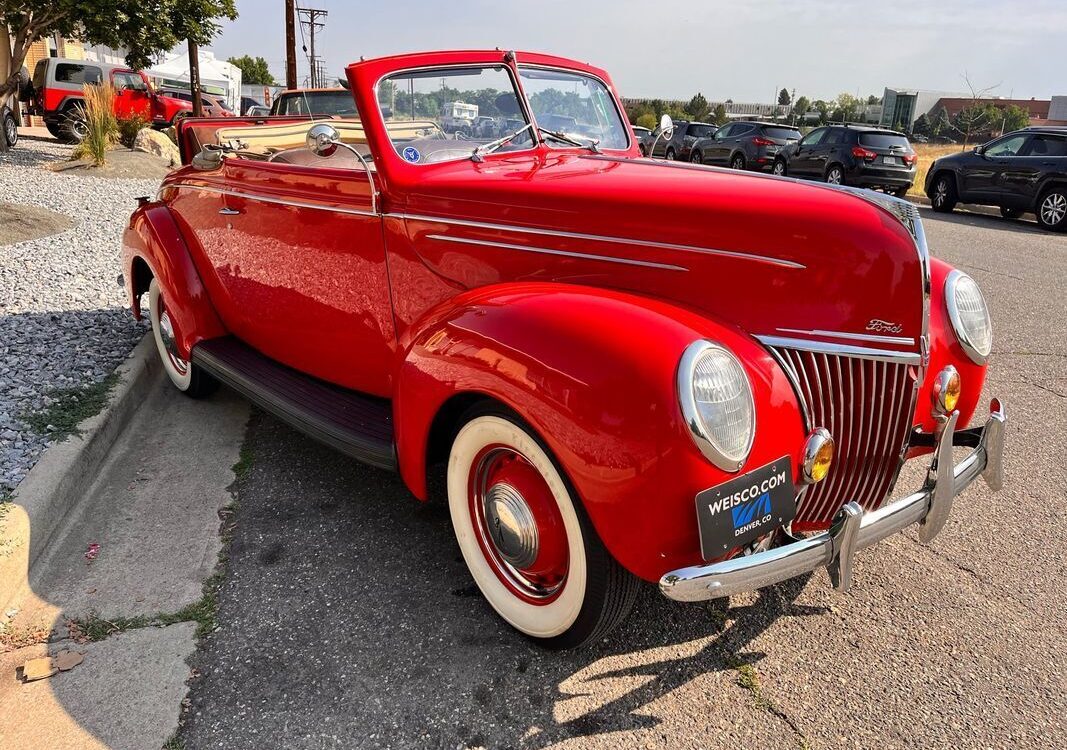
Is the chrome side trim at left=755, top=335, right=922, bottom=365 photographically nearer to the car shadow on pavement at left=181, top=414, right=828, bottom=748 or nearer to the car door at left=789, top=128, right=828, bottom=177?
the car shadow on pavement at left=181, top=414, right=828, bottom=748

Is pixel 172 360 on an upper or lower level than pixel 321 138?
lower

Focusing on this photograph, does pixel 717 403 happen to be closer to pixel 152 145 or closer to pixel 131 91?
pixel 152 145

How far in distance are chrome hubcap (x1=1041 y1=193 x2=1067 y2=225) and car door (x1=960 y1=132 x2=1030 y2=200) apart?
22.9 inches

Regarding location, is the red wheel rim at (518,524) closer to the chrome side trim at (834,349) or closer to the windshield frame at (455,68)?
the chrome side trim at (834,349)

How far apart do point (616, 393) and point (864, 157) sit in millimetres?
14955

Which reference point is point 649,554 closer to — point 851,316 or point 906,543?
point 851,316

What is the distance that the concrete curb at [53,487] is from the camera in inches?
105

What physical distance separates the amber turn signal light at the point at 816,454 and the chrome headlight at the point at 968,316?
2.75 feet

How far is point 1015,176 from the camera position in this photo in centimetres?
1299

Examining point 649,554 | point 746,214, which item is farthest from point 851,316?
point 649,554

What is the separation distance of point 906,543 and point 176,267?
369 centimetres

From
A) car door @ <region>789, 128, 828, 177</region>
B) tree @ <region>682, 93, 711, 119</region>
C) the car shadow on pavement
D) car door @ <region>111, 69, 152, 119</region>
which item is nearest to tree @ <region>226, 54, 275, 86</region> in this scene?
tree @ <region>682, 93, 711, 119</region>

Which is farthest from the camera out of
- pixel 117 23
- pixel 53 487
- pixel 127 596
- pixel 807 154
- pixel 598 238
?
pixel 807 154

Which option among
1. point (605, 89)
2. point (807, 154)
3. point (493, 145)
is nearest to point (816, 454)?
point (493, 145)
